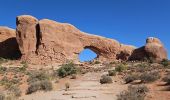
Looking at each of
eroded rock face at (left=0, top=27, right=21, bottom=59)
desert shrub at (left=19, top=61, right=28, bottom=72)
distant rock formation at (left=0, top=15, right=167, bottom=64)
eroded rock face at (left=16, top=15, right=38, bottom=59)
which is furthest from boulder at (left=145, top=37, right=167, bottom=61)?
eroded rock face at (left=0, top=27, right=21, bottom=59)

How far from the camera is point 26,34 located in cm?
4256

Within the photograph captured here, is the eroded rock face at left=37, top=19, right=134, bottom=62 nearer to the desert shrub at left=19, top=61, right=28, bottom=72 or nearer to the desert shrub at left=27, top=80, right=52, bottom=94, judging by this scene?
the desert shrub at left=19, top=61, right=28, bottom=72

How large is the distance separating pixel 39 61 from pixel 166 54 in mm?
18258

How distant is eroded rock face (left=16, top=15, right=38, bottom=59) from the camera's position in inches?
1681

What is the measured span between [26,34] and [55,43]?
404cm

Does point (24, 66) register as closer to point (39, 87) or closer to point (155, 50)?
point (155, 50)

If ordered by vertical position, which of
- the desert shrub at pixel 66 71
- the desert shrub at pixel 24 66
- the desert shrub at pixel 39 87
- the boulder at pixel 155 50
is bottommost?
the desert shrub at pixel 39 87

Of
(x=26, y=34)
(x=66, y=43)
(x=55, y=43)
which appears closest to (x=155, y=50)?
(x=66, y=43)

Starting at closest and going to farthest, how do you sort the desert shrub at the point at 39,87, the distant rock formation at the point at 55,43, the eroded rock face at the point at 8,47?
the desert shrub at the point at 39,87 < the distant rock formation at the point at 55,43 < the eroded rock face at the point at 8,47

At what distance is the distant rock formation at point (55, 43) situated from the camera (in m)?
42.7

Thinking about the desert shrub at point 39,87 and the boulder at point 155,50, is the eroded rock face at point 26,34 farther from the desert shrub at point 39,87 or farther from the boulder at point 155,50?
the desert shrub at point 39,87

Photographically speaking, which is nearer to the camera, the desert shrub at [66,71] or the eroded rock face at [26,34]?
the desert shrub at [66,71]

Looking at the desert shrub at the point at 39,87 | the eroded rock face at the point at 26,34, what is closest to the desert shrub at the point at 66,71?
the desert shrub at the point at 39,87

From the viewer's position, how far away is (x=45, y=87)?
61.4ft
